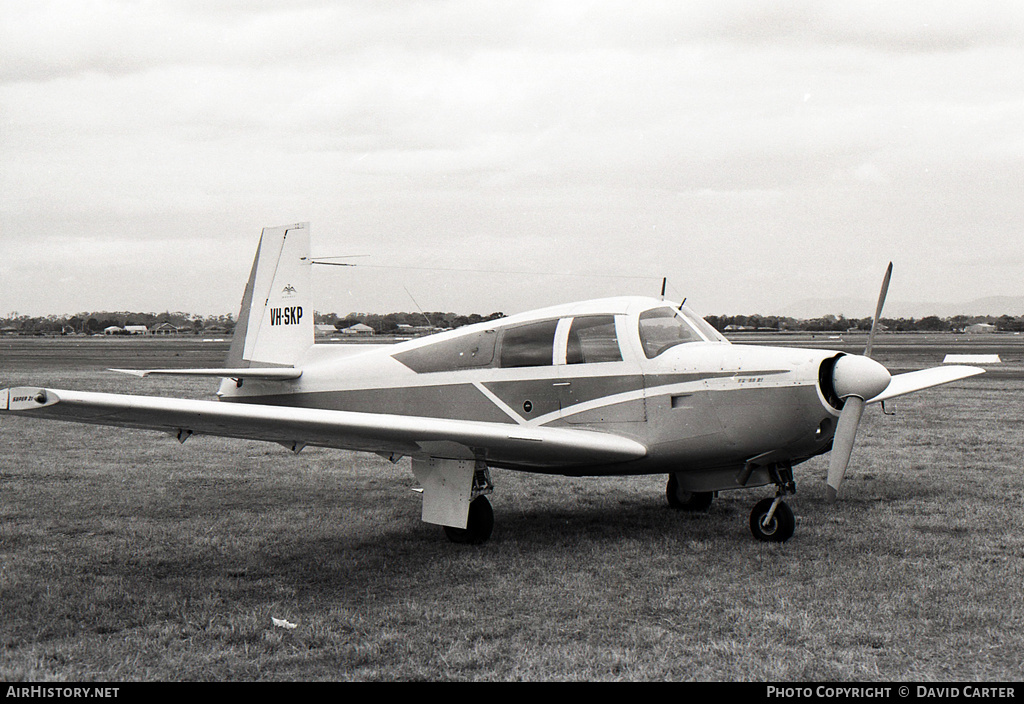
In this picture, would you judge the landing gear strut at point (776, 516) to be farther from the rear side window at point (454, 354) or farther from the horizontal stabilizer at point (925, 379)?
the rear side window at point (454, 354)

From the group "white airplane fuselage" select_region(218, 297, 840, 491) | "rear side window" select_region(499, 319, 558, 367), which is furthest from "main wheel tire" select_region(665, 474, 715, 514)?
"rear side window" select_region(499, 319, 558, 367)

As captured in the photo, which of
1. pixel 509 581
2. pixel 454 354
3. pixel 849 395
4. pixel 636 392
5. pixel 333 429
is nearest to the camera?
pixel 333 429

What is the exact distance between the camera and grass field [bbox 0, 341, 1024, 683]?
423cm

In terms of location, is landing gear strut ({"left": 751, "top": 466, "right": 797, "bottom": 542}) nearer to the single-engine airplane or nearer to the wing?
the single-engine airplane

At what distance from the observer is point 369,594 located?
5473 mm

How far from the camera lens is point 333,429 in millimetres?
5613

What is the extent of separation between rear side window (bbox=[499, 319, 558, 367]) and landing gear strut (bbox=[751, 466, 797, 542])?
2133mm

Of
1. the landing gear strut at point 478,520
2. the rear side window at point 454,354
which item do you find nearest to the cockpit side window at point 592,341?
the rear side window at point 454,354

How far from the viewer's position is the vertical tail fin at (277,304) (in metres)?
9.18

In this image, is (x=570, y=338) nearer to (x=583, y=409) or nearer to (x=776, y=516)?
(x=583, y=409)

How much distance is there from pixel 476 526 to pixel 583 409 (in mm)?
1339

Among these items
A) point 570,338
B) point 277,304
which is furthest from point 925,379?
point 277,304

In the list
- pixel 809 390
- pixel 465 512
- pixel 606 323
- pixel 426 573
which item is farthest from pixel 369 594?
pixel 809 390

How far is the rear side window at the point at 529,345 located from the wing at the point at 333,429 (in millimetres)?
771
